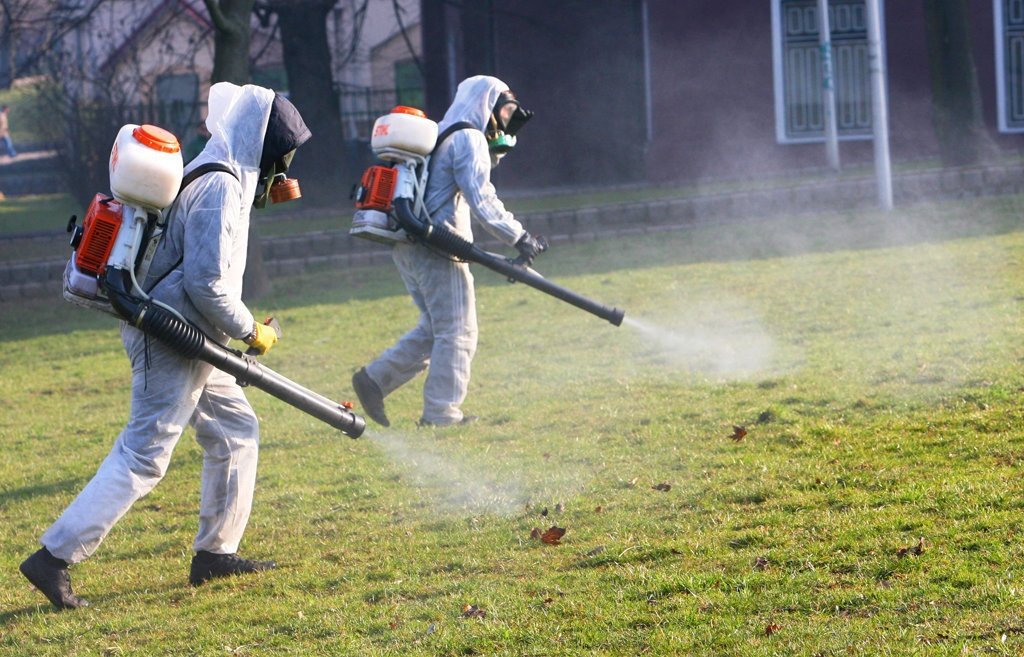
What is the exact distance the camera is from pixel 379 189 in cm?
730

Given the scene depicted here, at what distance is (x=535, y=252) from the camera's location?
762cm

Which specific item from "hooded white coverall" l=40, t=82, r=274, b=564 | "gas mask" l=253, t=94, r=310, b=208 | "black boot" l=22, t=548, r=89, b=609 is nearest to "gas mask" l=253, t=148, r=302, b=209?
"gas mask" l=253, t=94, r=310, b=208

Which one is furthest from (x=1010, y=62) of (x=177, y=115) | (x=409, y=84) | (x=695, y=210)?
(x=409, y=84)

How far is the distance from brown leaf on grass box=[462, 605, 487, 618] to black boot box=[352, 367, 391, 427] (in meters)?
3.31

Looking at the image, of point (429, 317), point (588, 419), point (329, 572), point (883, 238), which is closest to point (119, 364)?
point (429, 317)

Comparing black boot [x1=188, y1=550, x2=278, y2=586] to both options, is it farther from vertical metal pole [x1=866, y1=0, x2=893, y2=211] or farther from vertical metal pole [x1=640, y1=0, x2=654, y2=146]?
vertical metal pole [x1=640, y1=0, x2=654, y2=146]

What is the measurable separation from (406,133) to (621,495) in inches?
100.0

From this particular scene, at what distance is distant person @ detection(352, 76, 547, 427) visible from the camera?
288 inches

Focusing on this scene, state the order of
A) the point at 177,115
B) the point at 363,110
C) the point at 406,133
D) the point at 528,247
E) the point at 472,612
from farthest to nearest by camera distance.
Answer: the point at 363,110
the point at 177,115
the point at 528,247
the point at 406,133
the point at 472,612

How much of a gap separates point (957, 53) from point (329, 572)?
15175mm

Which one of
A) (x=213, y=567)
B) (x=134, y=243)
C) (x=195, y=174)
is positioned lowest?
(x=213, y=567)

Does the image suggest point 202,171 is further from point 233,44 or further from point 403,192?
point 233,44

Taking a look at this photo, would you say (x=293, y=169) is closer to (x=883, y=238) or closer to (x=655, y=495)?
(x=883, y=238)

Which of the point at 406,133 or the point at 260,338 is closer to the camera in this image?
the point at 260,338
